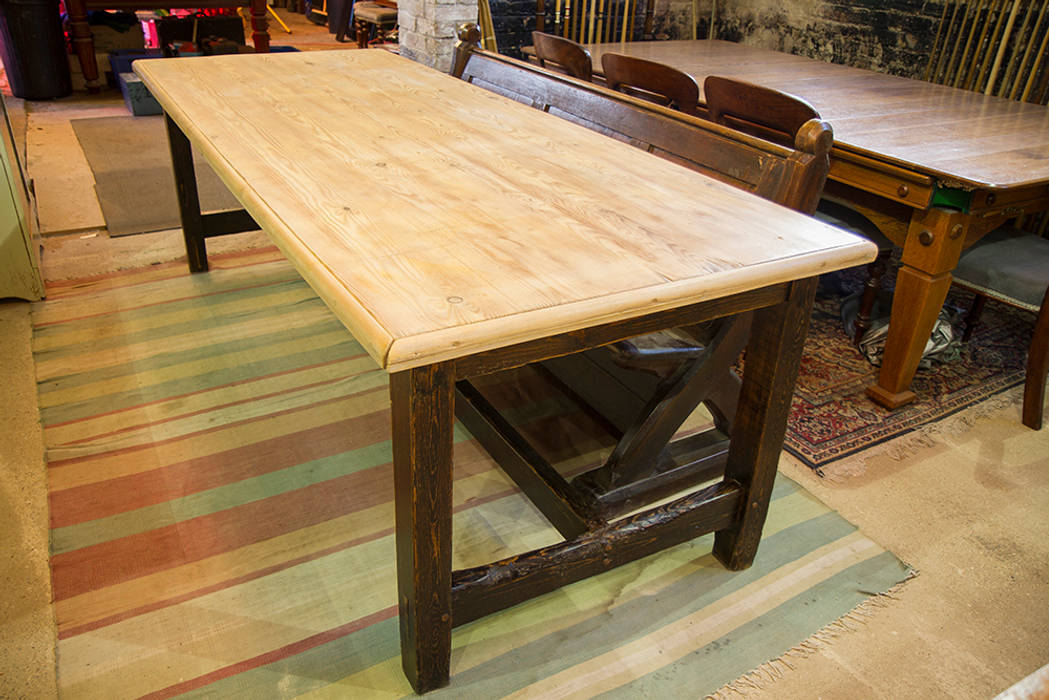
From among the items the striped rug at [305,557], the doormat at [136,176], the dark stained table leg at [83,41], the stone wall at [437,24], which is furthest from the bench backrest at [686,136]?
the dark stained table leg at [83,41]

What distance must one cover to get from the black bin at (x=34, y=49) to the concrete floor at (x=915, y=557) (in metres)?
3.39

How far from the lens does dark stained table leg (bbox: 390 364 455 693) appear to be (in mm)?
1135

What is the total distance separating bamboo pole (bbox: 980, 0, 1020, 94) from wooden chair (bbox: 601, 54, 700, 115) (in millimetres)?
1752

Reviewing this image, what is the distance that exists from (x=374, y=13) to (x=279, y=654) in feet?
20.6

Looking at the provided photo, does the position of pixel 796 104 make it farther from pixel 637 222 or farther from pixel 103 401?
pixel 103 401

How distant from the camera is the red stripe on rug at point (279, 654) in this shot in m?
1.41

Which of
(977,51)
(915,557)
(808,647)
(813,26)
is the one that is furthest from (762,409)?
(813,26)

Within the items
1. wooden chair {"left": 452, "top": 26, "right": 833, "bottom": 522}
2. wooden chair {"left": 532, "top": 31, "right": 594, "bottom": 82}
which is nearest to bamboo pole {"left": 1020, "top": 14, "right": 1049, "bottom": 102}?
wooden chair {"left": 532, "top": 31, "right": 594, "bottom": 82}

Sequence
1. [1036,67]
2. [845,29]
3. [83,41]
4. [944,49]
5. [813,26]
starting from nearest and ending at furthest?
[1036,67]
[944,49]
[845,29]
[813,26]
[83,41]

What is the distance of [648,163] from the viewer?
5.55 feet

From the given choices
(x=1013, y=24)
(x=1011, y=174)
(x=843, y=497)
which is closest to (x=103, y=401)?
(x=843, y=497)

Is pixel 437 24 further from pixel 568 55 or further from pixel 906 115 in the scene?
pixel 906 115

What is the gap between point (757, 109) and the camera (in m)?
2.27

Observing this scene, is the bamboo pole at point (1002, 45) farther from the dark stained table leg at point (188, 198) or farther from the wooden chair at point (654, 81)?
the dark stained table leg at point (188, 198)
